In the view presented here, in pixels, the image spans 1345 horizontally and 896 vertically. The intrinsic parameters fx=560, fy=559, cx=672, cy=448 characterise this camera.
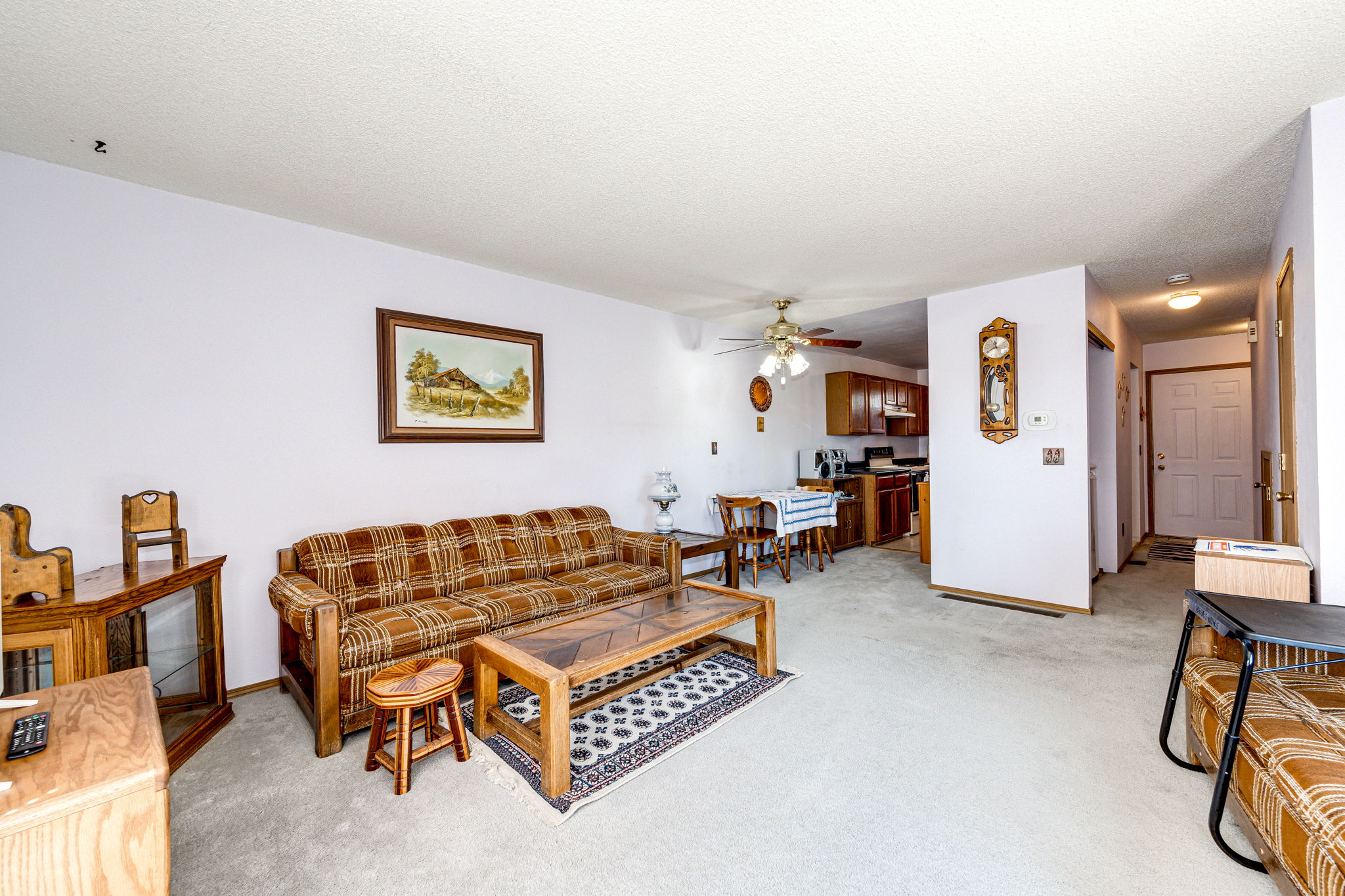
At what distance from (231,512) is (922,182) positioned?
3.77 m

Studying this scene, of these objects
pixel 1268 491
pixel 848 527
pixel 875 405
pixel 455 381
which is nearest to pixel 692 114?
pixel 455 381

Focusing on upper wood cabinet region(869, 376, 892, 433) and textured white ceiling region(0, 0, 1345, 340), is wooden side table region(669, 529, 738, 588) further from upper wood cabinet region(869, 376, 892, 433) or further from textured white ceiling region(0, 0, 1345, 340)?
upper wood cabinet region(869, 376, 892, 433)

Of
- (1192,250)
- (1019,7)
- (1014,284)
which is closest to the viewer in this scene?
(1019,7)

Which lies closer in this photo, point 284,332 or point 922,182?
point 922,182

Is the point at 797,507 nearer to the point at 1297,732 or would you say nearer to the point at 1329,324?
the point at 1329,324

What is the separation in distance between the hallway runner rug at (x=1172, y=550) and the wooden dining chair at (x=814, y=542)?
10.6 ft

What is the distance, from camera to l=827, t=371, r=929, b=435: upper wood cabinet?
7.01 m

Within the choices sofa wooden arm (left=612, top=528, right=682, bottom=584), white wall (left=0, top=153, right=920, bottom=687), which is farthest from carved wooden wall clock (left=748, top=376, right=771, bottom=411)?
sofa wooden arm (left=612, top=528, right=682, bottom=584)

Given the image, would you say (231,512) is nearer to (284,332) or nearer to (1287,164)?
(284,332)

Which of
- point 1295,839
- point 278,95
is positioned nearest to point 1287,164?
point 1295,839

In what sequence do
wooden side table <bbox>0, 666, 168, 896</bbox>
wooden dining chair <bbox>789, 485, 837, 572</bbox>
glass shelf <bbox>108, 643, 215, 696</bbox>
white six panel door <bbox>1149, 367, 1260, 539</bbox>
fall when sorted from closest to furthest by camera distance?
wooden side table <bbox>0, 666, 168, 896</bbox> → glass shelf <bbox>108, 643, 215, 696</bbox> → wooden dining chair <bbox>789, 485, 837, 572</bbox> → white six panel door <bbox>1149, 367, 1260, 539</bbox>

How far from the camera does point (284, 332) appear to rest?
300cm

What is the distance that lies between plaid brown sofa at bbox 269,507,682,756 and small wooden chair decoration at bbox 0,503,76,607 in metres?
0.74

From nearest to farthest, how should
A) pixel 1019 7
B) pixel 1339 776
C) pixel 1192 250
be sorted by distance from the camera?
1. pixel 1339 776
2. pixel 1019 7
3. pixel 1192 250
